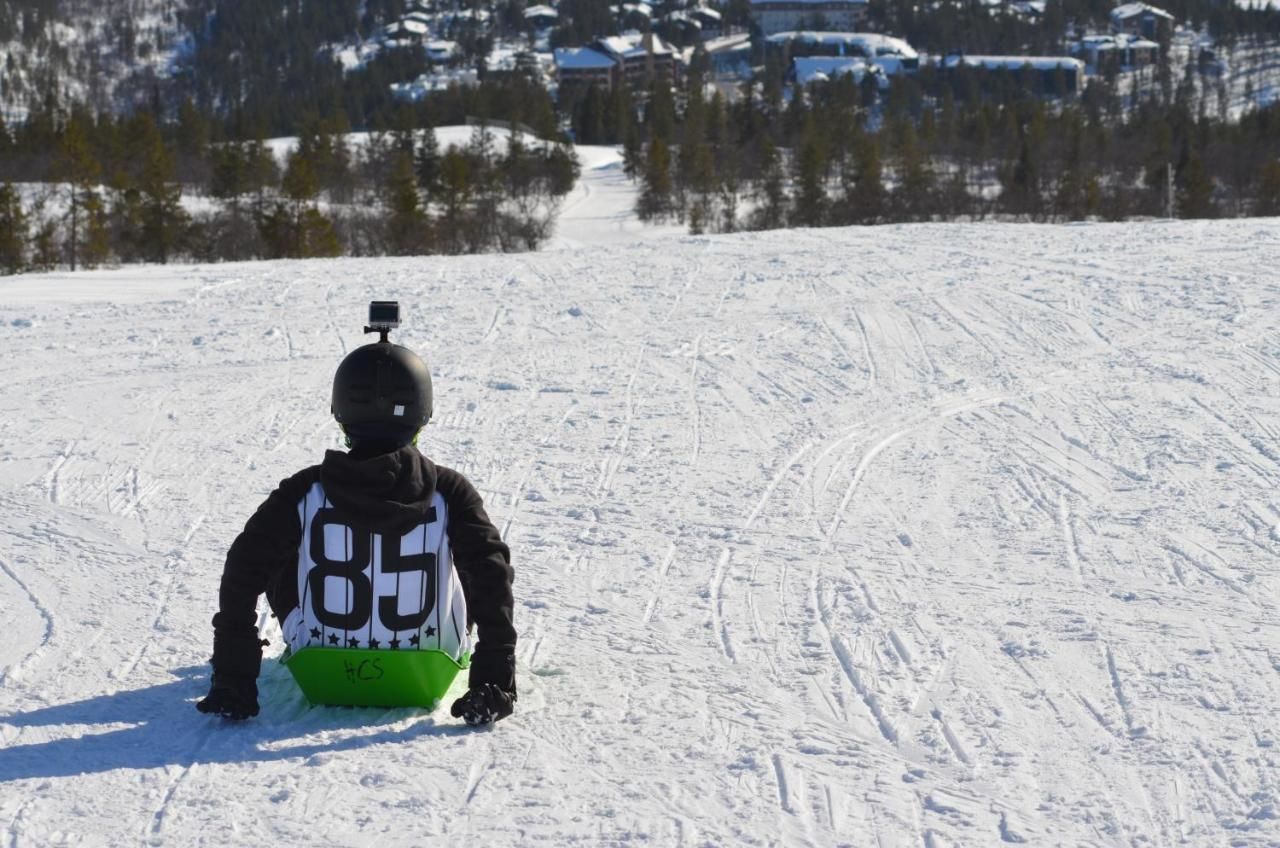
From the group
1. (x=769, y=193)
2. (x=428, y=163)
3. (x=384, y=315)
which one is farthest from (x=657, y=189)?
(x=384, y=315)

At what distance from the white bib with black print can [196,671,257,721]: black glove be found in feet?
0.60

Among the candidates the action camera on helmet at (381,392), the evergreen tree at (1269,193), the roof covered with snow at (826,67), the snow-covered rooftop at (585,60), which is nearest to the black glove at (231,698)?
the action camera on helmet at (381,392)

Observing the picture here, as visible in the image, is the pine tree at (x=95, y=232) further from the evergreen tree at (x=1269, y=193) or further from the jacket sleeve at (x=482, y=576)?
the jacket sleeve at (x=482, y=576)

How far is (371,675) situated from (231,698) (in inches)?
14.7

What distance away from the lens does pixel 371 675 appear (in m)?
3.64

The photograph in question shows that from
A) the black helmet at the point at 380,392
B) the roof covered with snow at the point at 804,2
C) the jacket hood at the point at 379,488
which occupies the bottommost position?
the jacket hood at the point at 379,488

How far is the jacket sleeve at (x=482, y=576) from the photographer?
3.58 metres

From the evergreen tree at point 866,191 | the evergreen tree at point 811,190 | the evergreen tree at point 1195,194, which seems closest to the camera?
the evergreen tree at point 811,190

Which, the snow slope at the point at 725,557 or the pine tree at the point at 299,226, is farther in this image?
the pine tree at the point at 299,226

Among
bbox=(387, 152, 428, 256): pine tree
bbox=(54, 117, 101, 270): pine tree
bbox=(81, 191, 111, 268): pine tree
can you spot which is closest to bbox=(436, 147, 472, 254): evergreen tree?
bbox=(387, 152, 428, 256): pine tree

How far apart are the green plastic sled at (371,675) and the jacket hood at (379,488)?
1.20 feet

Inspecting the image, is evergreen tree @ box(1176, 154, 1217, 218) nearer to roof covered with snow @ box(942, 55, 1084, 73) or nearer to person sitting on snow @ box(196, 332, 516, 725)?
person sitting on snow @ box(196, 332, 516, 725)

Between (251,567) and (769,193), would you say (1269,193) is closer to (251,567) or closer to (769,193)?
(769,193)

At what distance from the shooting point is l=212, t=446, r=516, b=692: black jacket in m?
3.48
